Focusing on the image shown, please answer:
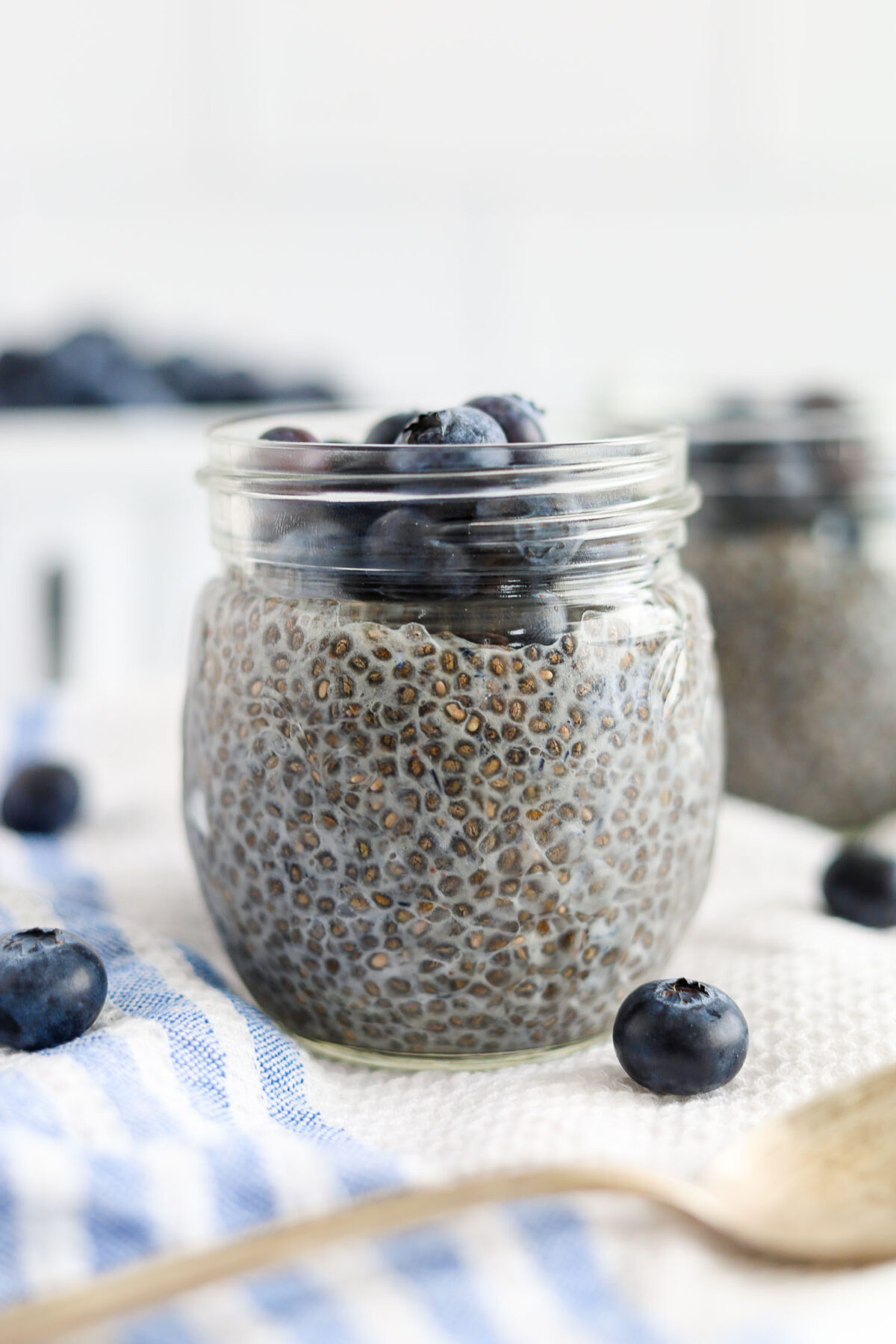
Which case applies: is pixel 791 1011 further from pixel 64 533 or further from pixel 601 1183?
pixel 64 533

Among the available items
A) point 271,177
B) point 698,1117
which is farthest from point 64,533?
point 698,1117

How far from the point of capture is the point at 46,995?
630 millimetres

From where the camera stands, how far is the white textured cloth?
0.46 metres

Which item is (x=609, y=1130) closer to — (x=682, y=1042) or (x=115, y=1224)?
(x=682, y=1042)

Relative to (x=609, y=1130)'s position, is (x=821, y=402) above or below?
above

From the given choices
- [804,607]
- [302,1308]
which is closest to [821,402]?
[804,607]

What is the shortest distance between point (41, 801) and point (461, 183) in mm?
2589

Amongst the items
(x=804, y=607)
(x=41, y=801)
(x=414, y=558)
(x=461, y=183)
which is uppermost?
(x=461, y=183)

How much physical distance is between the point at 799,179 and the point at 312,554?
3050 millimetres

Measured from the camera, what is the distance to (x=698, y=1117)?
24.1 inches

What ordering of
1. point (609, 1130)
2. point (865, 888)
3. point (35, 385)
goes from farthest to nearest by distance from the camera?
point (35, 385) → point (865, 888) → point (609, 1130)

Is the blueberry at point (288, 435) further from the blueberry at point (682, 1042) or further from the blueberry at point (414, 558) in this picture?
the blueberry at point (682, 1042)

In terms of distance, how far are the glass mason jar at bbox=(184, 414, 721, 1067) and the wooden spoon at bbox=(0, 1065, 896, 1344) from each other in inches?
5.8

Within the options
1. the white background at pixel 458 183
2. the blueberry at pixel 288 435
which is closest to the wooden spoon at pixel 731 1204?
the blueberry at pixel 288 435
